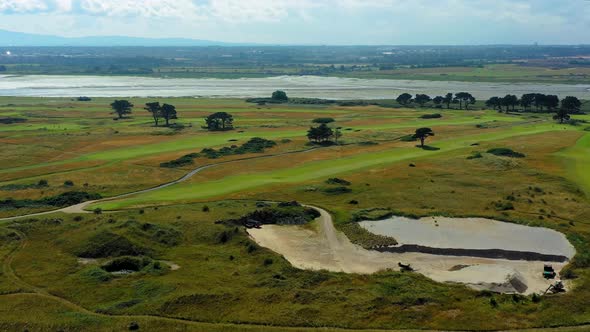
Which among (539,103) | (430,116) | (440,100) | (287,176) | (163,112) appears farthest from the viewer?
(440,100)

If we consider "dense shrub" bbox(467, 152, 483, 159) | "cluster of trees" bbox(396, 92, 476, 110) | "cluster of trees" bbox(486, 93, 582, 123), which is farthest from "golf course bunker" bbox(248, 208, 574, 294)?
"cluster of trees" bbox(396, 92, 476, 110)

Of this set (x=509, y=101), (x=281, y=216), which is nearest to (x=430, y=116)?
(x=509, y=101)

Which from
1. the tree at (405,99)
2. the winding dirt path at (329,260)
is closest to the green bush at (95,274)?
the winding dirt path at (329,260)

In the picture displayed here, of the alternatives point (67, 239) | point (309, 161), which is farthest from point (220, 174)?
point (67, 239)

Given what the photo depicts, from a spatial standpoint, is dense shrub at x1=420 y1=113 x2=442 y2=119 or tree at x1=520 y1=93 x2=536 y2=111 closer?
dense shrub at x1=420 y1=113 x2=442 y2=119

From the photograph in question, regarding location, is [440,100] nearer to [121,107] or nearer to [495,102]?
[495,102]

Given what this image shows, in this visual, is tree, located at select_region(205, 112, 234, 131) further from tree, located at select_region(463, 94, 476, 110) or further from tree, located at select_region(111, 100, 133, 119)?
tree, located at select_region(463, 94, 476, 110)

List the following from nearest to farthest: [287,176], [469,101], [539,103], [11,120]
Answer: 1. [287,176]
2. [11,120]
3. [539,103]
4. [469,101]
